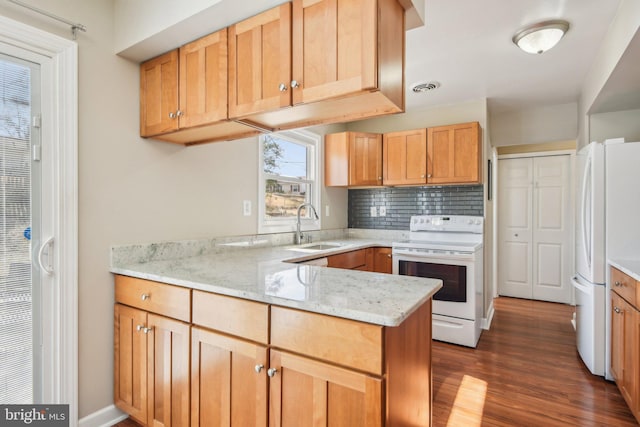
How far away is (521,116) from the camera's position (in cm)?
409

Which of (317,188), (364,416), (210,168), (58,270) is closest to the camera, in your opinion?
(364,416)

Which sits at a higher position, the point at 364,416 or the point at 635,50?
the point at 635,50

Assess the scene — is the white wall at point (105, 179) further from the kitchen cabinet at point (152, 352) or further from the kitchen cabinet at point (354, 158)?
the kitchen cabinet at point (354, 158)

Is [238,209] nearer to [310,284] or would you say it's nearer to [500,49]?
[310,284]

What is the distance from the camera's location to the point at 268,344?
130 cm

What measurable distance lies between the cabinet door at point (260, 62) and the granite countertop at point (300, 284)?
0.81 m

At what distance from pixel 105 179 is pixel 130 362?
3.43 feet

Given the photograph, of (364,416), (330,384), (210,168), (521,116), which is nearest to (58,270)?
(210,168)

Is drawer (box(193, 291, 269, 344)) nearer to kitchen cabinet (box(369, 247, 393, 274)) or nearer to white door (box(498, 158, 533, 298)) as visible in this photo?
kitchen cabinet (box(369, 247, 393, 274))

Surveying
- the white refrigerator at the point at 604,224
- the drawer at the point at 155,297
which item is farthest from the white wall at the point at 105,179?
the white refrigerator at the point at 604,224

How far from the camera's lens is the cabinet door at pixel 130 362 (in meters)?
1.76

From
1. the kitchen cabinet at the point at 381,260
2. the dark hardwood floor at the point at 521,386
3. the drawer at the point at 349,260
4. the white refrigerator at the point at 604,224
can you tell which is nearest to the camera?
the dark hardwood floor at the point at 521,386

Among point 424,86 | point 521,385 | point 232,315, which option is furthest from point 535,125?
point 232,315

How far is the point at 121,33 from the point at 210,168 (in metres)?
0.98
